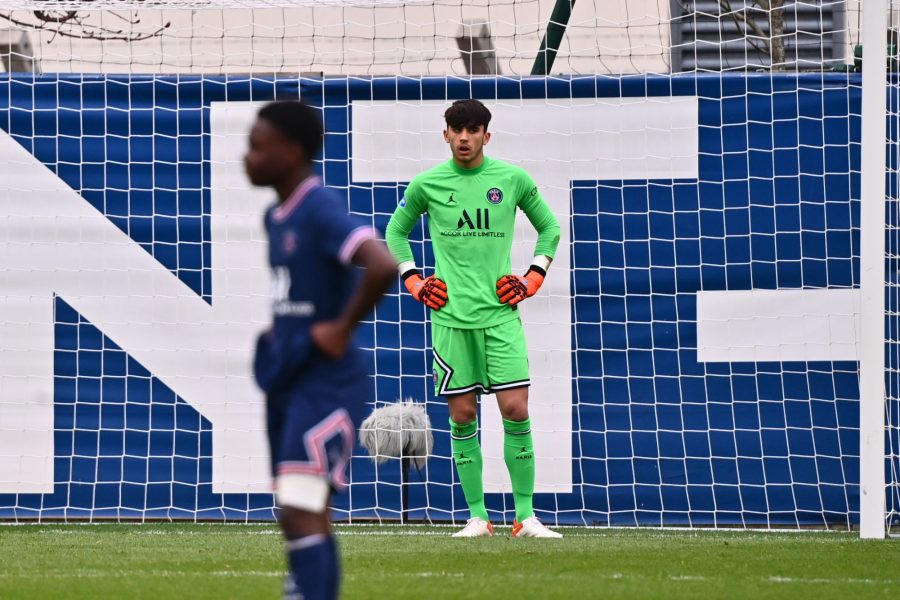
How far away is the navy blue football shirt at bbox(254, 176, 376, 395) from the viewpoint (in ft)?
12.0

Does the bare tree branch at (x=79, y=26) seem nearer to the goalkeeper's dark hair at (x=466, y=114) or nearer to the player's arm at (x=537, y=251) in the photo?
the goalkeeper's dark hair at (x=466, y=114)

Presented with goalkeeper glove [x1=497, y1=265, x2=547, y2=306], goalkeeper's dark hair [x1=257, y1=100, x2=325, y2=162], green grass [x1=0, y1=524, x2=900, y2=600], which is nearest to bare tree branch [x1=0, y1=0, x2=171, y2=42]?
goalkeeper glove [x1=497, y1=265, x2=547, y2=306]

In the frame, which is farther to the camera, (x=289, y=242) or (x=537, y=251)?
(x=537, y=251)

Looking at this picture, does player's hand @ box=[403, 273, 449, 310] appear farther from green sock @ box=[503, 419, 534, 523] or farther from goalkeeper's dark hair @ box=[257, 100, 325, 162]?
goalkeeper's dark hair @ box=[257, 100, 325, 162]

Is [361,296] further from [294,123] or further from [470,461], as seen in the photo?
[470,461]

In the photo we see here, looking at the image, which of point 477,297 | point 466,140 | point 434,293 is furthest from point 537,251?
point 466,140

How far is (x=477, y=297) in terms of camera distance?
7074mm

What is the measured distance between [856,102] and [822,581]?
3.97m

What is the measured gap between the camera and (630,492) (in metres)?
8.51

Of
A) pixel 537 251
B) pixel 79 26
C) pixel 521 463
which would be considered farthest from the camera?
pixel 79 26

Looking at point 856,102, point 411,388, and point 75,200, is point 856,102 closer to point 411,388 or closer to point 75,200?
point 411,388

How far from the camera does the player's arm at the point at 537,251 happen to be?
7070mm

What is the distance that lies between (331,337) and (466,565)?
7.97ft

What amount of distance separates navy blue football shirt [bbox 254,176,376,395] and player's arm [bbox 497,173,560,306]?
3.34 m
